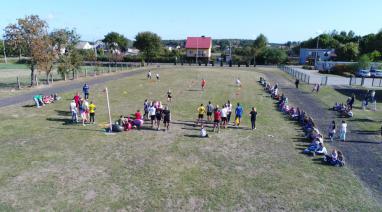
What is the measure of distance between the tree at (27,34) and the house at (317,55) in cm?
7786

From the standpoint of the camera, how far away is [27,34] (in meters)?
35.2

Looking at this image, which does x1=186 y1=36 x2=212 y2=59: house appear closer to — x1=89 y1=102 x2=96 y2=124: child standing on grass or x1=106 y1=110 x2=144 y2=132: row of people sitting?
x1=89 y1=102 x2=96 y2=124: child standing on grass

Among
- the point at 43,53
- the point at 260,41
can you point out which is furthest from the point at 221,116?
the point at 260,41

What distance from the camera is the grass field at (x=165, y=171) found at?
11273mm

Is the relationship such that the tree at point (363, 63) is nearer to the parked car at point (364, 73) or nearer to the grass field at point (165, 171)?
the parked car at point (364, 73)

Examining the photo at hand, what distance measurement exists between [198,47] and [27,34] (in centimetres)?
7031

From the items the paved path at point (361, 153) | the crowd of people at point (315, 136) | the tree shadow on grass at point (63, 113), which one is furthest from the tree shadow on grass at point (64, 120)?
the paved path at point (361, 153)

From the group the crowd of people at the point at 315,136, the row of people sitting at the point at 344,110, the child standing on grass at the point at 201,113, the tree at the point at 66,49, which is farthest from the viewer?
the tree at the point at 66,49

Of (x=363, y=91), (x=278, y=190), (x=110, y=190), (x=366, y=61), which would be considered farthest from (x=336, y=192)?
(x=366, y=61)

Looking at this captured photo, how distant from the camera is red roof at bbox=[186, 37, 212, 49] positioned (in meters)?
102

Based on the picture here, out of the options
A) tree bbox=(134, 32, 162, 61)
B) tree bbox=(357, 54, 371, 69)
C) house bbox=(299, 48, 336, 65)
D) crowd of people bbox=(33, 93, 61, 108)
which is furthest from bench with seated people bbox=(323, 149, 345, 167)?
house bbox=(299, 48, 336, 65)

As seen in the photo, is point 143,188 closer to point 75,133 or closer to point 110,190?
point 110,190

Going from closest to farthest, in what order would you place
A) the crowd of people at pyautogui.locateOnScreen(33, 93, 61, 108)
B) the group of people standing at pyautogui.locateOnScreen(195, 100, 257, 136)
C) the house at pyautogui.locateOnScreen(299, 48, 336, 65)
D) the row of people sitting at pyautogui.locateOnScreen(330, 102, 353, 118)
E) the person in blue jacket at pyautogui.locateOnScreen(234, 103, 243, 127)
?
the group of people standing at pyautogui.locateOnScreen(195, 100, 257, 136)
the person in blue jacket at pyautogui.locateOnScreen(234, 103, 243, 127)
the row of people sitting at pyautogui.locateOnScreen(330, 102, 353, 118)
the crowd of people at pyautogui.locateOnScreen(33, 93, 61, 108)
the house at pyautogui.locateOnScreen(299, 48, 336, 65)

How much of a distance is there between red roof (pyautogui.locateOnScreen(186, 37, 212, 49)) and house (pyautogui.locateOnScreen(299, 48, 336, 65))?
30.8 meters
